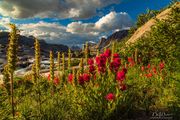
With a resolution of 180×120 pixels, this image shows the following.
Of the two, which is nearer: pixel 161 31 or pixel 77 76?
pixel 77 76

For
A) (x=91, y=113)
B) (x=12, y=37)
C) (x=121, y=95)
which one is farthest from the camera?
(x=121, y=95)

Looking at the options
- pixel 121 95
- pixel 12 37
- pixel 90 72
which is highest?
A: pixel 12 37

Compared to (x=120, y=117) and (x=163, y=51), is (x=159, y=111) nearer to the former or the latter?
(x=120, y=117)

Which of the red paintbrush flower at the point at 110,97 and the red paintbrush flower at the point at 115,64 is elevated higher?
the red paintbrush flower at the point at 115,64

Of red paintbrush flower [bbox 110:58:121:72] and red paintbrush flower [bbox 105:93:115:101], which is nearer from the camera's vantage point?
red paintbrush flower [bbox 105:93:115:101]

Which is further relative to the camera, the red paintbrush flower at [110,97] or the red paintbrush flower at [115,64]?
the red paintbrush flower at [115,64]

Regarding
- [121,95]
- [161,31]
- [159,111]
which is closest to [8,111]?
[121,95]

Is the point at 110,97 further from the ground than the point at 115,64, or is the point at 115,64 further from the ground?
the point at 115,64

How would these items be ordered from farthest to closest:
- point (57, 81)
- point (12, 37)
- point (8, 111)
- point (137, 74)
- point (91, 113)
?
point (137, 74) → point (57, 81) → point (91, 113) → point (8, 111) → point (12, 37)

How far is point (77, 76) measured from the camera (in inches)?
361

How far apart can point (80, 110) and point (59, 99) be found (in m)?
1.41

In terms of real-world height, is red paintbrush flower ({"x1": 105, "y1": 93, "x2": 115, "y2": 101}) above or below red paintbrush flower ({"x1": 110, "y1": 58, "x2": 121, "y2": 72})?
below

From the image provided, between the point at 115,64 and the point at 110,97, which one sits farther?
the point at 115,64

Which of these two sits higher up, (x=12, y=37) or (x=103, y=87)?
(x=12, y=37)
